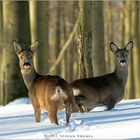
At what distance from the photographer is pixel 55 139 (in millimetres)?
6875

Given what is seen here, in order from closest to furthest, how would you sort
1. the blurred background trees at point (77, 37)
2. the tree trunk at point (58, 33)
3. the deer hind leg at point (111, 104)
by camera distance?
the deer hind leg at point (111, 104) → the blurred background trees at point (77, 37) → the tree trunk at point (58, 33)

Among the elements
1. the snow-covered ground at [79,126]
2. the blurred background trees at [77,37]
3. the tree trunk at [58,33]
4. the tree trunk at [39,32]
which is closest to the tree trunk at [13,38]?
the blurred background trees at [77,37]

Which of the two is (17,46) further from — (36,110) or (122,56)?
(122,56)

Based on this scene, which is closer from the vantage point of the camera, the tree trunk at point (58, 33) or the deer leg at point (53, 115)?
the deer leg at point (53, 115)

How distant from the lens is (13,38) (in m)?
13.5

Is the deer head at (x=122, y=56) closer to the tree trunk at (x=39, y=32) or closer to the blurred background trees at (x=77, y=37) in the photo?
the blurred background trees at (x=77, y=37)

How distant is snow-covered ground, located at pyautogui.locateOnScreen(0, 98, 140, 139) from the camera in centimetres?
704

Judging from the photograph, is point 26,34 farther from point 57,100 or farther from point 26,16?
point 57,100

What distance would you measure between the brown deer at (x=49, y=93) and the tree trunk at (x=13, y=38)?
3890 millimetres

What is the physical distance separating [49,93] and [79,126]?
2.46 ft

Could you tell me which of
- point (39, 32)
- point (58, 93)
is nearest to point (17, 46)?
point (58, 93)

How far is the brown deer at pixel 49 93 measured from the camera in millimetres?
8102

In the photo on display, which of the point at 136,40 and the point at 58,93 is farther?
the point at 136,40

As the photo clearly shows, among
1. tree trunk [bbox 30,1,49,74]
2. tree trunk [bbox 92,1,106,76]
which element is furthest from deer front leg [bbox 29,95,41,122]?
tree trunk [bbox 30,1,49,74]
